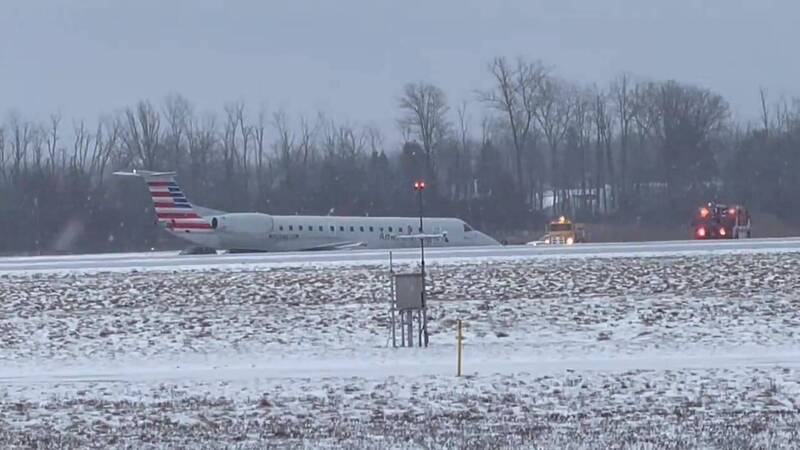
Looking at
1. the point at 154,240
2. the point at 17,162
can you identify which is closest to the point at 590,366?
the point at 154,240

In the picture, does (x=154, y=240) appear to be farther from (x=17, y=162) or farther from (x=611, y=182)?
(x=611, y=182)

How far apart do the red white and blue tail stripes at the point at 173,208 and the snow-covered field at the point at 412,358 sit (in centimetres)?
2553

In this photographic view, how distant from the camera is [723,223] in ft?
217

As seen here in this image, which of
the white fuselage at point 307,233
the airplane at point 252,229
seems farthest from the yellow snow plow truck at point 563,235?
the airplane at point 252,229

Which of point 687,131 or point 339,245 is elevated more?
point 687,131

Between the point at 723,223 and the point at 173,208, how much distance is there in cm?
2811

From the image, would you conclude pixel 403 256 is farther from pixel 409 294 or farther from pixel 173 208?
pixel 173 208

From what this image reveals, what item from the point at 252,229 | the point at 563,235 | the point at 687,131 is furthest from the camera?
the point at 687,131

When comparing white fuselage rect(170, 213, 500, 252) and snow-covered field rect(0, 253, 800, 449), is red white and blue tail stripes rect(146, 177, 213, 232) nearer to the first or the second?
white fuselage rect(170, 213, 500, 252)

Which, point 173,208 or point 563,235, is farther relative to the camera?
point 563,235

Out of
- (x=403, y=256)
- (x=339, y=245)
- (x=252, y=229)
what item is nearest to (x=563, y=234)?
(x=339, y=245)

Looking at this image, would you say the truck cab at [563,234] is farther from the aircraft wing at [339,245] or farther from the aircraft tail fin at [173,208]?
the aircraft tail fin at [173,208]

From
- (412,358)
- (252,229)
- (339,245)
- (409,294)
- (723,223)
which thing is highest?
(252,229)

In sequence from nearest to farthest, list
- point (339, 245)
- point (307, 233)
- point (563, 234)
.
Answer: point (339, 245), point (307, 233), point (563, 234)
